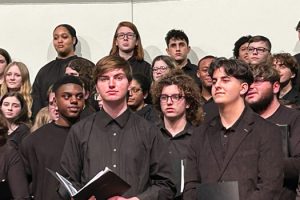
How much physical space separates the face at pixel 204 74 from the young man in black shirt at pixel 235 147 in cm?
247

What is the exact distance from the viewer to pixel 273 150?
181 inches

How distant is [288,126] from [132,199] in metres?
1.39

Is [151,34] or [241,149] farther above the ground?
[151,34]

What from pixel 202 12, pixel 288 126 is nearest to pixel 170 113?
pixel 288 126

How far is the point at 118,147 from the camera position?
461 centimetres

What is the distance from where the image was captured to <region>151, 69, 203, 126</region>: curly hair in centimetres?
594

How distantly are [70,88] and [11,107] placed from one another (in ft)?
4.86

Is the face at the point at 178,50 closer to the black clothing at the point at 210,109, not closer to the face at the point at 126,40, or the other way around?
the face at the point at 126,40

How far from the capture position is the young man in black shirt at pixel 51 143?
5.47 metres

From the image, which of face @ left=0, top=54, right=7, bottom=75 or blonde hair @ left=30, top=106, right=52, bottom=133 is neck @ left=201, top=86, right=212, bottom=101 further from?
face @ left=0, top=54, right=7, bottom=75

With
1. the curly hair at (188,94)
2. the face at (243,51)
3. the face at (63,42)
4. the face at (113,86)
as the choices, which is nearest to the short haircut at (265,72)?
the curly hair at (188,94)

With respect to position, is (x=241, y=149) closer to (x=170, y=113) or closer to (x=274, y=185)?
(x=274, y=185)

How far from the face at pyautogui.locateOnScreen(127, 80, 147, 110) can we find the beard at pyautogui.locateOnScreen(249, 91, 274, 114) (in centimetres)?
153

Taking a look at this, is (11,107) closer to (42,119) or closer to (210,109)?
(42,119)
